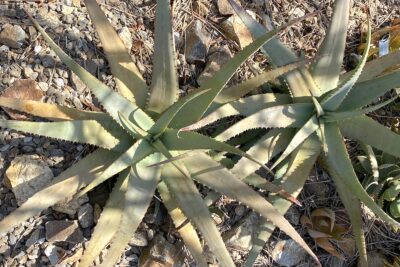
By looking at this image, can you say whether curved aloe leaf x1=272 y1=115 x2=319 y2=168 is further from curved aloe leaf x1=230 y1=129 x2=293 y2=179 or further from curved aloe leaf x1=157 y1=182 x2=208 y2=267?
curved aloe leaf x1=157 y1=182 x2=208 y2=267

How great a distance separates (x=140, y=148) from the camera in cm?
167

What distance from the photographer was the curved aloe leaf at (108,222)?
1.60 metres

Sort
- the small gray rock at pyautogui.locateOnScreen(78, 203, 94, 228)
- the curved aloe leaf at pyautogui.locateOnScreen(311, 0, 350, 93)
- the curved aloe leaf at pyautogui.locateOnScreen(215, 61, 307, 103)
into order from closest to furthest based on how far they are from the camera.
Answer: the curved aloe leaf at pyautogui.locateOnScreen(215, 61, 307, 103)
the small gray rock at pyautogui.locateOnScreen(78, 203, 94, 228)
the curved aloe leaf at pyautogui.locateOnScreen(311, 0, 350, 93)

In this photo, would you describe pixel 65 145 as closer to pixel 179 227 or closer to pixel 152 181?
pixel 152 181

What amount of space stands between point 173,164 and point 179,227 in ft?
0.78

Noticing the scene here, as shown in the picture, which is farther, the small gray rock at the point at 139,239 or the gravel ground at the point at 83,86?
the small gray rock at the point at 139,239

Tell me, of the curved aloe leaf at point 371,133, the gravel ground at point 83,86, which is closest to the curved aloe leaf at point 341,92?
the curved aloe leaf at point 371,133

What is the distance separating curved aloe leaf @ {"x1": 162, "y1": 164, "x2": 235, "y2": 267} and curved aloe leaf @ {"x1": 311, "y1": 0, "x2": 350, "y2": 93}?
0.65m

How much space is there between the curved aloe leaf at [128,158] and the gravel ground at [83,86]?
27 centimetres

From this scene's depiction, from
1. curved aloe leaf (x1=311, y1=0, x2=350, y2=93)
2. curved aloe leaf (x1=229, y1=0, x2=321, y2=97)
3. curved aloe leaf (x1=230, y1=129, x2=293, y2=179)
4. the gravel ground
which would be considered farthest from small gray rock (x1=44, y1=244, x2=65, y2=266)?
curved aloe leaf (x1=311, y1=0, x2=350, y2=93)

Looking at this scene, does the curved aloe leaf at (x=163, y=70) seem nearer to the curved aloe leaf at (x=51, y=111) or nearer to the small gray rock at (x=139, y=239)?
the curved aloe leaf at (x=51, y=111)

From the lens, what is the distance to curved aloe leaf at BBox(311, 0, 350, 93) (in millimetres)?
1938

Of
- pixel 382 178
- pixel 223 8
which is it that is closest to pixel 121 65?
pixel 223 8

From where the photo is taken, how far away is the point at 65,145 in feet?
6.01
